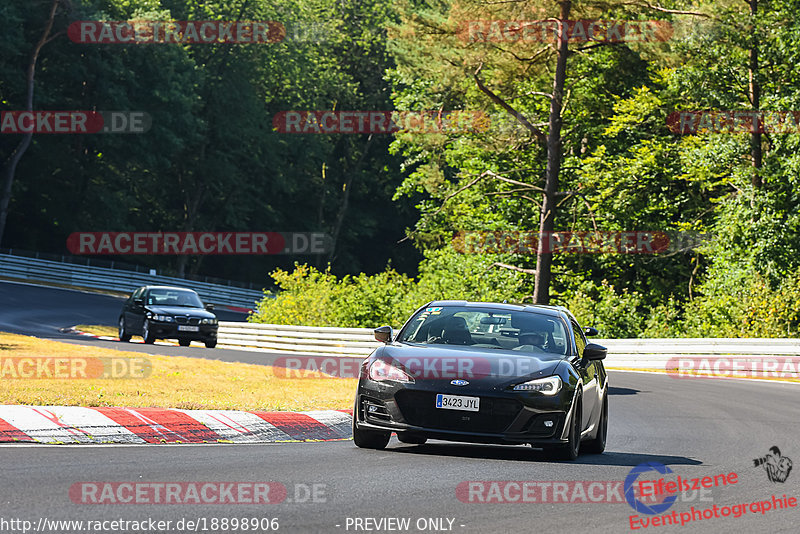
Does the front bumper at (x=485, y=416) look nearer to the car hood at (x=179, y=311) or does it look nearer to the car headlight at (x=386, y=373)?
the car headlight at (x=386, y=373)

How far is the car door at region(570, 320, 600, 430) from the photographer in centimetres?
1119

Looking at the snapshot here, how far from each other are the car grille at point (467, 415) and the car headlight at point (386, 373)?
0.18 meters

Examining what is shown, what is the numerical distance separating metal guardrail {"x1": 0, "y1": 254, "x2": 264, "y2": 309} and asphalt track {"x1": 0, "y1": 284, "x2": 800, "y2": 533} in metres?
49.4

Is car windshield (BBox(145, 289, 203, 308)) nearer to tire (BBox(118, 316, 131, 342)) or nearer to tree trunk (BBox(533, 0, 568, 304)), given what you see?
tire (BBox(118, 316, 131, 342))

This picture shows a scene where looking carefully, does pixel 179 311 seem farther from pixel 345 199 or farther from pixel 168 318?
pixel 345 199

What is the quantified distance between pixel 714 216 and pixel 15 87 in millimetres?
41184

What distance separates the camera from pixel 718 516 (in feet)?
26.0

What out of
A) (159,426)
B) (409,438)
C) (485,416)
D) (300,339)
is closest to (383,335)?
(409,438)

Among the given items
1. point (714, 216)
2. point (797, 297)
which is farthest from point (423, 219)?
point (797, 297)

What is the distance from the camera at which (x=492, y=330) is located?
11727mm

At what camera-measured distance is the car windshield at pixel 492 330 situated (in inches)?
448

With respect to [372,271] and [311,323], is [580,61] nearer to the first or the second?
[311,323]

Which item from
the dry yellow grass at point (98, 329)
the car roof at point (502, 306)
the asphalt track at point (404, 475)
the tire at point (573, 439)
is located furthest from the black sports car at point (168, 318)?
the tire at point (573, 439)

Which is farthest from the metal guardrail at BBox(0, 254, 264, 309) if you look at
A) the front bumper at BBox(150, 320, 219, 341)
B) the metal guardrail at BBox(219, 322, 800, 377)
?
the front bumper at BBox(150, 320, 219, 341)
